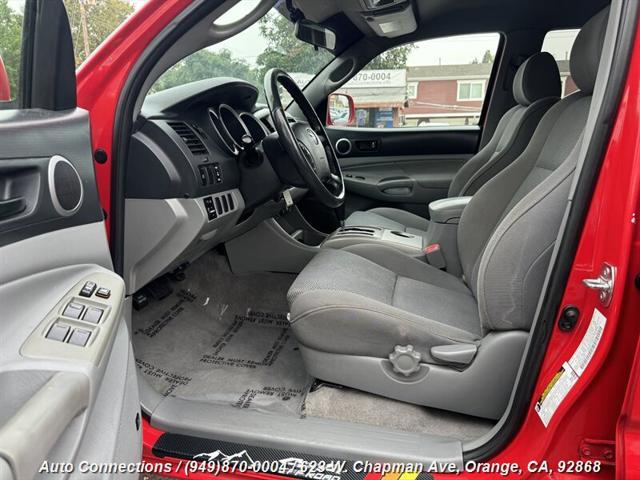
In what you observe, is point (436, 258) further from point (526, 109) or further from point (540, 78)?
point (540, 78)

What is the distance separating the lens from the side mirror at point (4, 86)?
2.63 feet

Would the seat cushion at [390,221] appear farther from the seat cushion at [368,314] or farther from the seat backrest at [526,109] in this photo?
the seat cushion at [368,314]

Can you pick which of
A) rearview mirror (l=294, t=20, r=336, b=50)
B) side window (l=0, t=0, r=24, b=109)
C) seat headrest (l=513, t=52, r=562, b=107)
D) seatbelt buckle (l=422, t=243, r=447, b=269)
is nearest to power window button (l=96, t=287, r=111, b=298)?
side window (l=0, t=0, r=24, b=109)

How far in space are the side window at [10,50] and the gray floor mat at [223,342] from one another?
0.91 meters

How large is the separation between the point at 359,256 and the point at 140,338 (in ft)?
2.62

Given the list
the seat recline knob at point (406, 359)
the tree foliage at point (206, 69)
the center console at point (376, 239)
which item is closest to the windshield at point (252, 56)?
the tree foliage at point (206, 69)

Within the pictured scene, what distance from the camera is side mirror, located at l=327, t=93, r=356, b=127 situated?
295 cm

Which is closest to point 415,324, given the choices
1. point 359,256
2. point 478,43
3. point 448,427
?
point 448,427

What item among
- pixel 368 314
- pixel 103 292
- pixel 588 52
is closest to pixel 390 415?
pixel 368 314

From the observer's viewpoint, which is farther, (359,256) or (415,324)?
(359,256)

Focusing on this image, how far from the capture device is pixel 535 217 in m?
1.09

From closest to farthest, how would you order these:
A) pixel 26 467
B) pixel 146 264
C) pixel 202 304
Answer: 1. pixel 26 467
2. pixel 146 264
3. pixel 202 304

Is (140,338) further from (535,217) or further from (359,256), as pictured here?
(535,217)

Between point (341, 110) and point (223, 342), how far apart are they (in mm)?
1729
